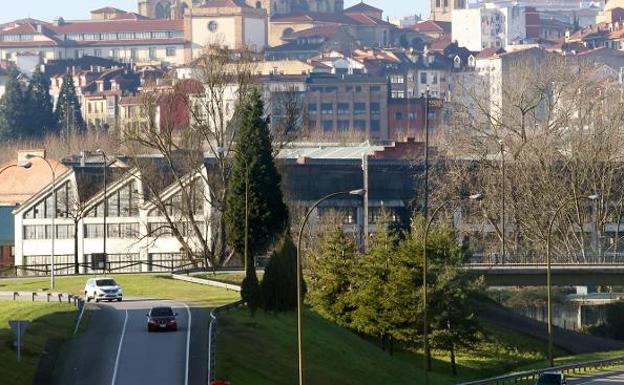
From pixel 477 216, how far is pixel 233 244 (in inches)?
1164

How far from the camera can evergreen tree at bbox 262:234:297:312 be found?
69.7 m

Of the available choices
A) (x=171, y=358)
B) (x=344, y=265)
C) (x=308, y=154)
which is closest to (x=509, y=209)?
(x=344, y=265)

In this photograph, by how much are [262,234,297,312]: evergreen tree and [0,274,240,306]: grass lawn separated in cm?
328

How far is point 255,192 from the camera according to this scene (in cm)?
9081

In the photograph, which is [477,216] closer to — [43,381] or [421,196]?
[421,196]

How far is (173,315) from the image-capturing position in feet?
211

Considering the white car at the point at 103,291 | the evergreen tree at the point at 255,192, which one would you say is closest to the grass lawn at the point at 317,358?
the white car at the point at 103,291

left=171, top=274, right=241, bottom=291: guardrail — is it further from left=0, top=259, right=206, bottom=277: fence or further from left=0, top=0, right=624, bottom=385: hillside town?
left=0, top=259, right=206, bottom=277: fence

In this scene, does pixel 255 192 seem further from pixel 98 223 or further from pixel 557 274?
pixel 98 223

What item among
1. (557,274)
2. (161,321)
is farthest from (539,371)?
(557,274)

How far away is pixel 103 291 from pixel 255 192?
1713 centimetres

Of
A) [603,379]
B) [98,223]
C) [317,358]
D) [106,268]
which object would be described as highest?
[98,223]

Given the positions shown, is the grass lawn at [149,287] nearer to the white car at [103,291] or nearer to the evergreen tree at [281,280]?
the white car at [103,291]

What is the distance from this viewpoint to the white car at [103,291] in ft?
246
